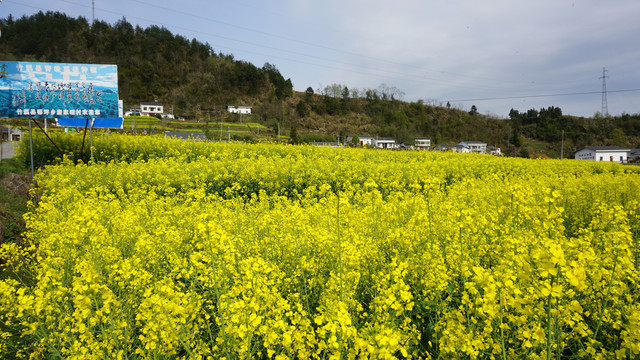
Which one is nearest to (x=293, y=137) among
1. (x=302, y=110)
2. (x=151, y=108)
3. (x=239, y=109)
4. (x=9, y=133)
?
(x=9, y=133)

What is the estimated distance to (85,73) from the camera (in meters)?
10.1

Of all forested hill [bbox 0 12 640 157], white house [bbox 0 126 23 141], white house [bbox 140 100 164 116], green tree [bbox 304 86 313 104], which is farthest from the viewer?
green tree [bbox 304 86 313 104]

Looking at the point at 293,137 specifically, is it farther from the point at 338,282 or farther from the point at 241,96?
the point at 241,96

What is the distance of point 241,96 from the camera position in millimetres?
104750

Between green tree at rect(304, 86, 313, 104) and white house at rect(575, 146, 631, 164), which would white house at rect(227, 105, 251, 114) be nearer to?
green tree at rect(304, 86, 313, 104)

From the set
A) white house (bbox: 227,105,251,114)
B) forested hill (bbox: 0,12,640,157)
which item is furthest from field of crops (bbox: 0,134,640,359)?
white house (bbox: 227,105,251,114)

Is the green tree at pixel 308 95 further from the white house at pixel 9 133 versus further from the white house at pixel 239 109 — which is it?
the white house at pixel 9 133

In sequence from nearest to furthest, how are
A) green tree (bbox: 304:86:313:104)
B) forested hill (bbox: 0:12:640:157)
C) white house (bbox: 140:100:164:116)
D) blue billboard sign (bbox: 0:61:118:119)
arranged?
blue billboard sign (bbox: 0:61:118:119)
white house (bbox: 140:100:164:116)
forested hill (bbox: 0:12:640:157)
green tree (bbox: 304:86:313:104)

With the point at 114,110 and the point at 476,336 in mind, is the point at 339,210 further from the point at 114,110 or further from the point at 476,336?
the point at 114,110

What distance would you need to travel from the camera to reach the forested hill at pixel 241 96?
3558 inches

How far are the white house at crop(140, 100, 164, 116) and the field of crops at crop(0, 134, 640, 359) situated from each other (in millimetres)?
85244

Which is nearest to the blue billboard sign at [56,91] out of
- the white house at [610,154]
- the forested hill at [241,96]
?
the forested hill at [241,96]

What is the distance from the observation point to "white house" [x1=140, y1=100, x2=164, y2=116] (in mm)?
81438

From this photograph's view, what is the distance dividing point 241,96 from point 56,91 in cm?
9979
